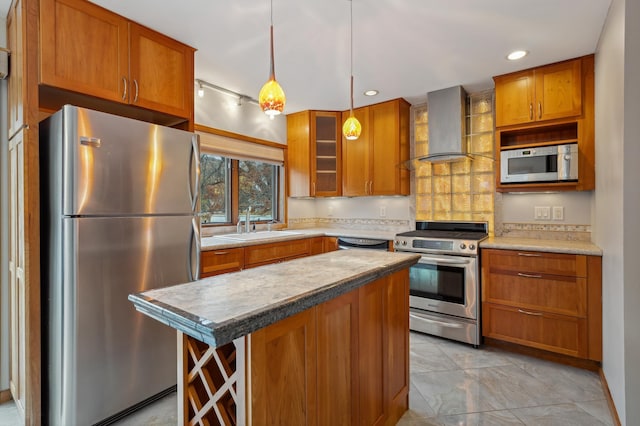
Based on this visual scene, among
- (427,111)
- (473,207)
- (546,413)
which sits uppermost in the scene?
(427,111)

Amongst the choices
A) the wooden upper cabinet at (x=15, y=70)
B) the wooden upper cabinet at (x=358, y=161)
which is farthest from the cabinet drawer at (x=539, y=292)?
the wooden upper cabinet at (x=15, y=70)

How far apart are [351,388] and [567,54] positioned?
298 cm

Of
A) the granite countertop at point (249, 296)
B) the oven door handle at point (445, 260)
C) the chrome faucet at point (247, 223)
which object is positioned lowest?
the oven door handle at point (445, 260)

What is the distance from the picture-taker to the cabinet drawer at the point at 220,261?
8.38ft

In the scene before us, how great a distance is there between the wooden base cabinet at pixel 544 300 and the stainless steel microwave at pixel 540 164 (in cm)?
67

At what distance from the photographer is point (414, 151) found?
382 centimetres

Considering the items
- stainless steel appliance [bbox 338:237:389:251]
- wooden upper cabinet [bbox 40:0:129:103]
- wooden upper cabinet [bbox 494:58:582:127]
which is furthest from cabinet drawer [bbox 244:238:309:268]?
wooden upper cabinet [bbox 494:58:582:127]

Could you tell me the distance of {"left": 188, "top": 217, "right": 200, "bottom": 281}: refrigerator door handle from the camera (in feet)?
7.39

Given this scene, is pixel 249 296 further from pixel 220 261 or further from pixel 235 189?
pixel 235 189

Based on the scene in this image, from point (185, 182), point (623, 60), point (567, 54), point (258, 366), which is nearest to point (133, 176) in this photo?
point (185, 182)

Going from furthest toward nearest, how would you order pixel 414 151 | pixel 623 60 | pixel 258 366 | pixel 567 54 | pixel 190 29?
pixel 414 151, pixel 567 54, pixel 190 29, pixel 623 60, pixel 258 366

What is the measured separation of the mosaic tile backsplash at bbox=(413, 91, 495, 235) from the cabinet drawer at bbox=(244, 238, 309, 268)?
56.8 inches

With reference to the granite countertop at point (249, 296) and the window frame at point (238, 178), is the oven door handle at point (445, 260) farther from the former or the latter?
the window frame at point (238, 178)

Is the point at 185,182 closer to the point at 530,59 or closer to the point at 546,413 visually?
the point at 546,413
